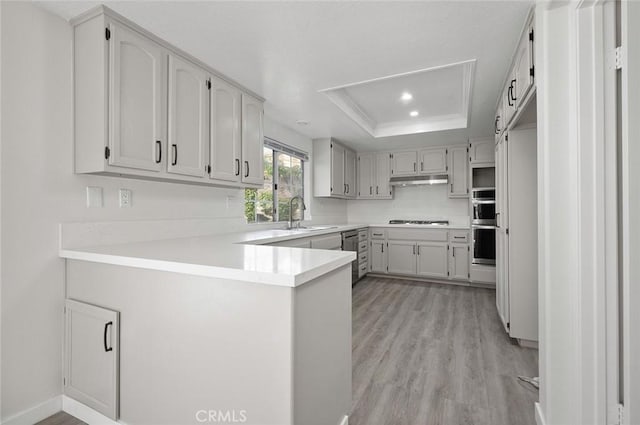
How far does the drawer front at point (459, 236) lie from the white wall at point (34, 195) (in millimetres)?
4386

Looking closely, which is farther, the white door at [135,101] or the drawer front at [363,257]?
the drawer front at [363,257]

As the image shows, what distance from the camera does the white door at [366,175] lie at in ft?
17.9

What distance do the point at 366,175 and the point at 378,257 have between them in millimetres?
1512

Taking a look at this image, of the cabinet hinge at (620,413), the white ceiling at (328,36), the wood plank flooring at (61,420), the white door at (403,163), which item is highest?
the white ceiling at (328,36)

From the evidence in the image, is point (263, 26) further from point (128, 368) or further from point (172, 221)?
point (128, 368)

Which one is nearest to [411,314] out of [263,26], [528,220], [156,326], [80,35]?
[528,220]

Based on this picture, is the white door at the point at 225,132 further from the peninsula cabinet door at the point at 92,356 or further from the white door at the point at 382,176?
the white door at the point at 382,176

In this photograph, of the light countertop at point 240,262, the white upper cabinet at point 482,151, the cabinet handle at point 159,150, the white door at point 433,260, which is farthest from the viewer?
the white door at point 433,260

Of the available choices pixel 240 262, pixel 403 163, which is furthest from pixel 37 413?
pixel 403 163

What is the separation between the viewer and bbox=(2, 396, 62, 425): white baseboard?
153cm

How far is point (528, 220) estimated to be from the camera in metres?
2.43

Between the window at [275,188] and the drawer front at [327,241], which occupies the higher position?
the window at [275,188]

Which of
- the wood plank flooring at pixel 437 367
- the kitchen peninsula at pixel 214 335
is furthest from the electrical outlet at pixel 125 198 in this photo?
the wood plank flooring at pixel 437 367

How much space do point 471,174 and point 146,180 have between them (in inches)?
166
